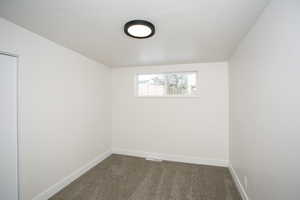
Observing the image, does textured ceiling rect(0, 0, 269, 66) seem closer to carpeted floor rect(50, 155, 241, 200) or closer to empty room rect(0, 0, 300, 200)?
empty room rect(0, 0, 300, 200)

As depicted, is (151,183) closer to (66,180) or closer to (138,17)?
(66,180)

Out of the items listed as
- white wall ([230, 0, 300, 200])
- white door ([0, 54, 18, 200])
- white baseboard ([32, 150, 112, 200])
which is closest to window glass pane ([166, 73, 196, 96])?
white wall ([230, 0, 300, 200])

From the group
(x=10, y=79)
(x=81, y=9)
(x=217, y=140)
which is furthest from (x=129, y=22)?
(x=217, y=140)

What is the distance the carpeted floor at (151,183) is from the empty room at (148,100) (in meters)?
0.02

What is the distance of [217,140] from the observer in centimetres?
288

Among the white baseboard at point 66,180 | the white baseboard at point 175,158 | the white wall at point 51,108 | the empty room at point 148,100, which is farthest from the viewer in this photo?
the white baseboard at point 175,158

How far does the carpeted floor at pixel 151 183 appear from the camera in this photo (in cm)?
195

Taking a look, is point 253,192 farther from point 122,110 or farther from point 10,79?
point 10,79

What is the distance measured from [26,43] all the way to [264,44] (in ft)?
8.92

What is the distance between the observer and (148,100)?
332 cm

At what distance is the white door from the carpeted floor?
62 centimetres

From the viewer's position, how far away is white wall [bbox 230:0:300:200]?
0.89 meters

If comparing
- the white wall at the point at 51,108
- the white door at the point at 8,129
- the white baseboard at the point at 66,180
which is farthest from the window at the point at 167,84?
the white door at the point at 8,129

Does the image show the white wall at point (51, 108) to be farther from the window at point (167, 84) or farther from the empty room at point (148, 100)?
the window at point (167, 84)
